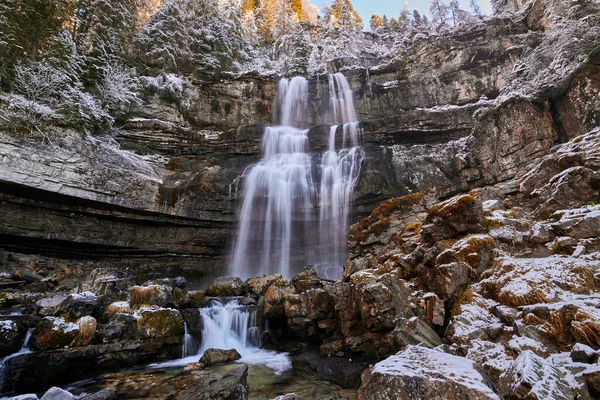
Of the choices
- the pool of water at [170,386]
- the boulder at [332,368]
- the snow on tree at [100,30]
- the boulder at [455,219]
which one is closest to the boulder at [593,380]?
the pool of water at [170,386]

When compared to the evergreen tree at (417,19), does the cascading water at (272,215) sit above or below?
below

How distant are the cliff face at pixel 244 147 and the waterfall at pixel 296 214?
45.6 inches

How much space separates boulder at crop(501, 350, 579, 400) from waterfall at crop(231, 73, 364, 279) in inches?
571

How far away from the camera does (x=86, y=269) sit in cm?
1658

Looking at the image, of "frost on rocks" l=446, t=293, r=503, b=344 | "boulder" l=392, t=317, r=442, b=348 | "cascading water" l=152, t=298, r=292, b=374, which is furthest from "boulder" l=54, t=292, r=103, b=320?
"frost on rocks" l=446, t=293, r=503, b=344

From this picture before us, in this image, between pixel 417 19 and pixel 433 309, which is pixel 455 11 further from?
pixel 433 309

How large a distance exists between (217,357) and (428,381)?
6.79 metres

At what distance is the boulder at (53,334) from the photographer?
22.1ft

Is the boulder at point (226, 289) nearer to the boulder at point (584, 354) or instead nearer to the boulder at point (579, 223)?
the boulder at point (579, 223)

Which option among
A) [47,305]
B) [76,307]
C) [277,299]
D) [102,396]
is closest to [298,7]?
[277,299]

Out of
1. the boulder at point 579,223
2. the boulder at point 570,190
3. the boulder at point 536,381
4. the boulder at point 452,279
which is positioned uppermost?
the boulder at point 570,190

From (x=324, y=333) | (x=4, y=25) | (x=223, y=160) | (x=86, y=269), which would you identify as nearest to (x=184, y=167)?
(x=223, y=160)

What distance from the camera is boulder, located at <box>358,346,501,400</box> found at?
2.54 metres

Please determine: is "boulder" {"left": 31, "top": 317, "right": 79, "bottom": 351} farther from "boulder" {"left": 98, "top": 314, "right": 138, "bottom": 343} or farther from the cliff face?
the cliff face
